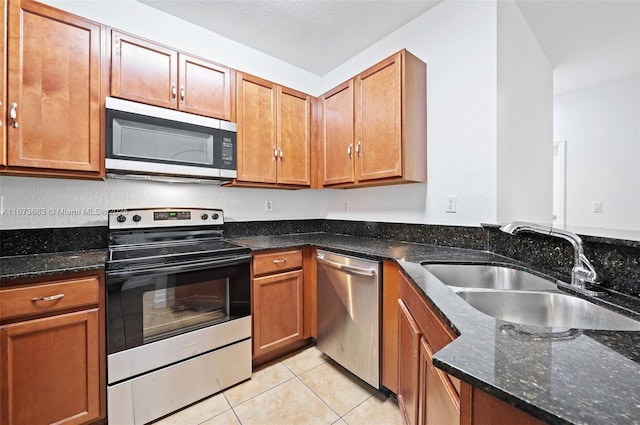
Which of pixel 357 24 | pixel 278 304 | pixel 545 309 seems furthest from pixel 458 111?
pixel 278 304

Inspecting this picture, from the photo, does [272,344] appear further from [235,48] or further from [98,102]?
[235,48]

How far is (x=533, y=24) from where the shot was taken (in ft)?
6.79

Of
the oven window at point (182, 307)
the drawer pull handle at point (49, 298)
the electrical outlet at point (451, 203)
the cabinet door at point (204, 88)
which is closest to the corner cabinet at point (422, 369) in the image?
the electrical outlet at point (451, 203)

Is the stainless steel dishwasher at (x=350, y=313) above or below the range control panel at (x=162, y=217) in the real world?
below

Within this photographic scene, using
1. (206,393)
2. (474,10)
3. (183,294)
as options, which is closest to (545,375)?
(183,294)

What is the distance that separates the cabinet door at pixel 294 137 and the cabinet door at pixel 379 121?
0.55 meters

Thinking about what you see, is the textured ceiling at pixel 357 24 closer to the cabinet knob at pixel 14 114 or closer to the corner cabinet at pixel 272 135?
the corner cabinet at pixel 272 135

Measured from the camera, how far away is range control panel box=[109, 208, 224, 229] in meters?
1.82

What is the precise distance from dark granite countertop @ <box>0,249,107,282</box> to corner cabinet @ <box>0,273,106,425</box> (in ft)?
0.17

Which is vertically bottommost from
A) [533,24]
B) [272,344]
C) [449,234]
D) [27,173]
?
[272,344]

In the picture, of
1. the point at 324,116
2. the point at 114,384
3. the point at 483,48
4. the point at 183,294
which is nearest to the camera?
the point at 114,384

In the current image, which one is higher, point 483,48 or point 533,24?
point 533,24

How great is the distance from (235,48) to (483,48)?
198cm

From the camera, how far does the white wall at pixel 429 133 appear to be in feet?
5.55
